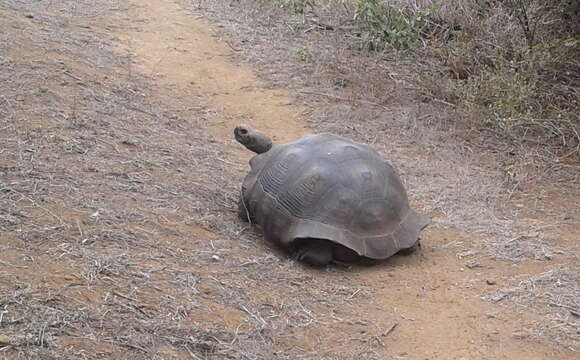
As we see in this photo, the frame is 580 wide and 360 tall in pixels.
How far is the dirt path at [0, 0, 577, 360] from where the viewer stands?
340cm

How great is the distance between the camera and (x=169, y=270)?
407 cm

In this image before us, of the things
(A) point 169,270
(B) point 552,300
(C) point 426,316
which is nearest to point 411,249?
(C) point 426,316

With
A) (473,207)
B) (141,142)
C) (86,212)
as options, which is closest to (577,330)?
(473,207)

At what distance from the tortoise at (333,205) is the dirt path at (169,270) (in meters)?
0.14

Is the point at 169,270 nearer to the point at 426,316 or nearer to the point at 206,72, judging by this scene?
the point at 426,316

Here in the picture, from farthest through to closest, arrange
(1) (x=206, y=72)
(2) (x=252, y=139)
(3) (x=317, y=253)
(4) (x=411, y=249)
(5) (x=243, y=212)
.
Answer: (1) (x=206, y=72), (2) (x=252, y=139), (5) (x=243, y=212), (4) (x=411, y=249), (3) (x=317, y=253)

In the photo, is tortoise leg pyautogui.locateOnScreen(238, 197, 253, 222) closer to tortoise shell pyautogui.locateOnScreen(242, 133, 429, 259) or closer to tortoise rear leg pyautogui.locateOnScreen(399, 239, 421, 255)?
tortoise shell pyautogui.locateOnScreen(242, 133, 429, 259)

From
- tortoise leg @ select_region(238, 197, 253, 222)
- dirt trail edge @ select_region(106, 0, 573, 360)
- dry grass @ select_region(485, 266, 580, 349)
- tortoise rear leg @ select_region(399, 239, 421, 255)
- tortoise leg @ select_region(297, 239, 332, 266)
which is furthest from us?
tortoise leg @ select_region(238, 197, 253, 222)

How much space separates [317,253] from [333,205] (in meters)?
0.32

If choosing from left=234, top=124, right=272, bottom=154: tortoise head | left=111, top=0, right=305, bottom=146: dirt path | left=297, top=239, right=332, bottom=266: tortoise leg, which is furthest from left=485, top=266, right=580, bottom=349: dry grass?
left=111, top=0, right=305, bottom=146: dirt path

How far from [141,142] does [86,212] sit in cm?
189

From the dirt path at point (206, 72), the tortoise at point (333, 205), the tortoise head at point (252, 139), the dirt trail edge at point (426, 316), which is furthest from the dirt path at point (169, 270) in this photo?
the dirt path at point (206, 72)

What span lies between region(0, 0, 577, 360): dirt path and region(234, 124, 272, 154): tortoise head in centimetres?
43

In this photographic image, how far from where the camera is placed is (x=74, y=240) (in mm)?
4055
